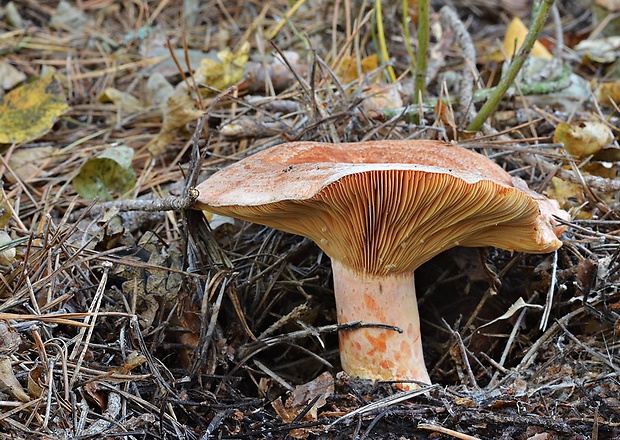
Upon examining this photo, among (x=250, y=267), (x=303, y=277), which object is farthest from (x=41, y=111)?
(x=303, y=277)

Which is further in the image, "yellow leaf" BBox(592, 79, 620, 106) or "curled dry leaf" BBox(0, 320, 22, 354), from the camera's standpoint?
"yellow leaf" BBox(592, 79, 620, 106)

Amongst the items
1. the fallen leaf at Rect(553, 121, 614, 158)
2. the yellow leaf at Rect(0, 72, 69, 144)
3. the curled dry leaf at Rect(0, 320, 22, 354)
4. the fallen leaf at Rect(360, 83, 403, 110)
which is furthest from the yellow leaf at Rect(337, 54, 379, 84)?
the curled dry leaf at Rect(0, 320, 22, 354)

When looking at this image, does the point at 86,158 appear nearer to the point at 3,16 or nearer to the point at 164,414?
the point at 164,414

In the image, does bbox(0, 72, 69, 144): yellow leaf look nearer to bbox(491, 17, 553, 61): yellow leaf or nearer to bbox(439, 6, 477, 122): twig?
bbox(439, 6, 477, 122): twig

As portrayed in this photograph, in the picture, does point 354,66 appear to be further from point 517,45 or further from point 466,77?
point 517,45

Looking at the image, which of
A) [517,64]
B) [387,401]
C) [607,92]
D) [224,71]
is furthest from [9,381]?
[607,92]

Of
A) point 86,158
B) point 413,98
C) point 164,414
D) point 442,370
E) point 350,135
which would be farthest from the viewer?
point 413,98

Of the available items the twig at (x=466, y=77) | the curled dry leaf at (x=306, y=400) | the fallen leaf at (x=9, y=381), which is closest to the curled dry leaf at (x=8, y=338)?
the fallen leaf at (x=9, y=381)
